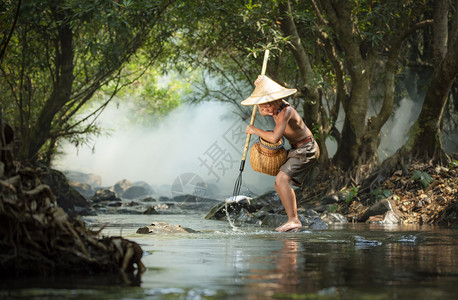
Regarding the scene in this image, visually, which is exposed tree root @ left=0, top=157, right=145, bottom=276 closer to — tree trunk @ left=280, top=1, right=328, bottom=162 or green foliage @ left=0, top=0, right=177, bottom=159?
green foliage @ left=0, top=0, right=177, bottom=159

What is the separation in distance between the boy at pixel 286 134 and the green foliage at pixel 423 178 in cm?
411

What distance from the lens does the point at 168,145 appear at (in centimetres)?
5244

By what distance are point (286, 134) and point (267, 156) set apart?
1.12 ft

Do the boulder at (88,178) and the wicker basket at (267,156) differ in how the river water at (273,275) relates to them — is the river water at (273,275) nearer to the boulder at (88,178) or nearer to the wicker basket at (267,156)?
the wicker basket at (267,156)

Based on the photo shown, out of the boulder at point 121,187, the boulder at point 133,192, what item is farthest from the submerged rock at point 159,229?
the boulder at point 121,187

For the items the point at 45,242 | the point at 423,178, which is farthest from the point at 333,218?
the point at 45,242

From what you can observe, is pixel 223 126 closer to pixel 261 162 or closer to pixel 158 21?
pixel 158 21

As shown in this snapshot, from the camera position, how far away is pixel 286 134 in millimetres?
7578

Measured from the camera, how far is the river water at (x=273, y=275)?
2.66 meters

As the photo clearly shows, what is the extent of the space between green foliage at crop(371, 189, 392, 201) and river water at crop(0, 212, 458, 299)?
19.7 feet

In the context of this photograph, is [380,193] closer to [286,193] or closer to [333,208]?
[333,208]

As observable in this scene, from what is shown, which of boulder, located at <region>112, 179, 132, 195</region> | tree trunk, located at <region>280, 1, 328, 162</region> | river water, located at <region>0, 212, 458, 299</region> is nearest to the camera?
river water, located at <region>0, 212, 458, 299</region>

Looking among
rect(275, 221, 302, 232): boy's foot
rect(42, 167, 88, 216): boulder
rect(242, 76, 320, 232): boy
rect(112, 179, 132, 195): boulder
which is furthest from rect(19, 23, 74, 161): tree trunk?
rect(112, 179, 132, 195): boulder

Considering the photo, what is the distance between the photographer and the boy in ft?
23.4
